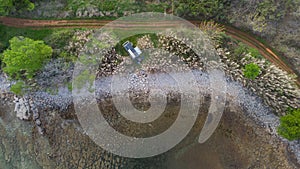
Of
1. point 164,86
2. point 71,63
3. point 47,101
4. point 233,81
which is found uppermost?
point 233,81

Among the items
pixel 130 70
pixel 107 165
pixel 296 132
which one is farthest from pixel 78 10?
pixel 296 132

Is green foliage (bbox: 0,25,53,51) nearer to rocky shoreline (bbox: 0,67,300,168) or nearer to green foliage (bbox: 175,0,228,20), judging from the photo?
rocky shoreline (bbox: 0,67,300,168)

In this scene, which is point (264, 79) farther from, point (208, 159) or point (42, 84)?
point (42, 84)

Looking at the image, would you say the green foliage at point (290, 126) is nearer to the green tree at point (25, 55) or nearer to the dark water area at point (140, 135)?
the dark water area at point (140, 135)

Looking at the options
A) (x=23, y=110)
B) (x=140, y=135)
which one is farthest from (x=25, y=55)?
(x=140, y=135)

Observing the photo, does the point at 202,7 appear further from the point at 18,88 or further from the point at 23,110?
the point at 23,110

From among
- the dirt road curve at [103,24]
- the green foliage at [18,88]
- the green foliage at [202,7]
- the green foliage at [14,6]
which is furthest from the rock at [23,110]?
the green foliage at [202,7]
